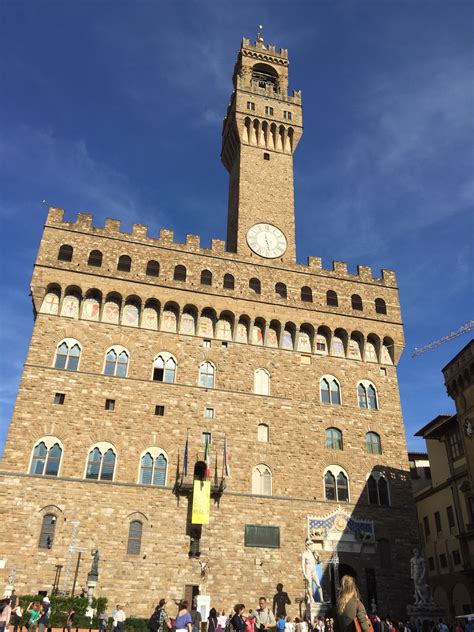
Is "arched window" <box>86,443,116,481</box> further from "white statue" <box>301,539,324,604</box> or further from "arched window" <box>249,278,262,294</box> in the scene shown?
"arched window" <box>249,278,262,294</box>

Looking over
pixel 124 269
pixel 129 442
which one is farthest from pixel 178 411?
pixel 124 269

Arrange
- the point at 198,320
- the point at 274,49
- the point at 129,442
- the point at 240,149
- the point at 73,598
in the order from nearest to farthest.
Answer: the point at 73,598, the point at 129,442, the point at 198,320, the point at 240,149, the point at 274,49

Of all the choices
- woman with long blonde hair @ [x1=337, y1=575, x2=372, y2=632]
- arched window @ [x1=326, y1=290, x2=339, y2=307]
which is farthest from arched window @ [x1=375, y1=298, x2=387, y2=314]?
woman with long blonde hair @ [x1=337, y1=575, x2=372, y2=632]

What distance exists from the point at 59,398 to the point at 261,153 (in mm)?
22499

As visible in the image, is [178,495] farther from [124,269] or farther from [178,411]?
[124,269]

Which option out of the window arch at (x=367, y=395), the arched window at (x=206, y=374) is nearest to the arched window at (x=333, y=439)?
the window arch at (x=367, y=395)

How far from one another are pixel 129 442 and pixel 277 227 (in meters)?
17.3

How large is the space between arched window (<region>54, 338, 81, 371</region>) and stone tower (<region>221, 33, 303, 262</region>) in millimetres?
11865

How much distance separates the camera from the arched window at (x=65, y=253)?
105ft

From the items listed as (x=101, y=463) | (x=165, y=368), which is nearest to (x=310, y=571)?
(x=101, y=463)

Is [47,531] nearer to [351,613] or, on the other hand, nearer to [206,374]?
[206,374]

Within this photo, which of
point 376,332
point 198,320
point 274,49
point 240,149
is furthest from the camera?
point 274,49

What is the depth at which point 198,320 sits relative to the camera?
1280 inches

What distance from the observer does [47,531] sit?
83.0 feet
